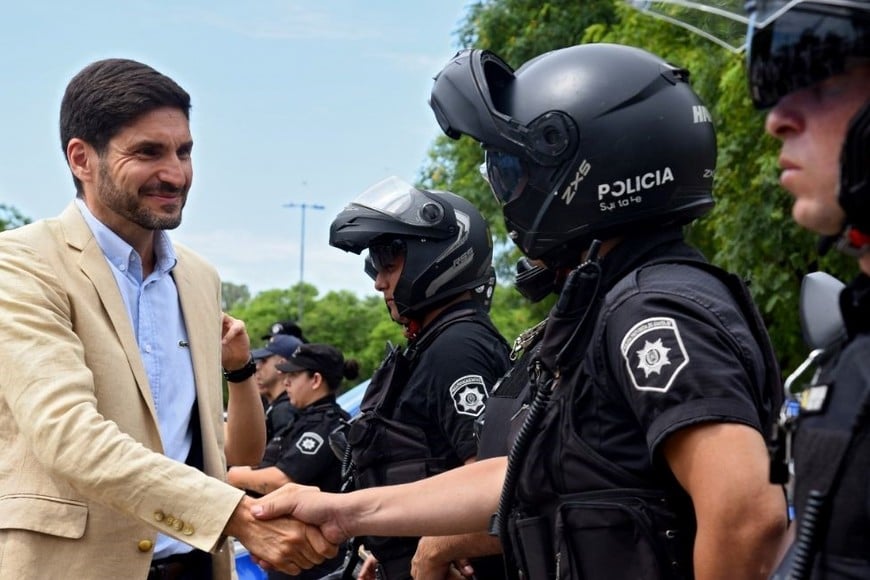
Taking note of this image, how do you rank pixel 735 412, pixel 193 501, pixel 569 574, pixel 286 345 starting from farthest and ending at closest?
pixel 286 345
pixel 193 501
pixel 569 574
pixel 735 412

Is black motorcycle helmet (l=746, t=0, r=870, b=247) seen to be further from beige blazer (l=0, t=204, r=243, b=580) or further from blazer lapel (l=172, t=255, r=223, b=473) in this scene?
blazer lapel (l=172, t=255, r=223, b=473)

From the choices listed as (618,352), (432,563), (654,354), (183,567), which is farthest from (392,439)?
(654,354)

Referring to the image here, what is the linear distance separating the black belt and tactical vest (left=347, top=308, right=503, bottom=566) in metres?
0.76

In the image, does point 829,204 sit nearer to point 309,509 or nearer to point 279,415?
point 309,509

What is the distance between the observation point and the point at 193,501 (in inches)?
149

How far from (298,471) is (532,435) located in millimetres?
5212

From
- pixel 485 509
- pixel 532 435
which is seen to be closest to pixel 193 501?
pixel 485 509

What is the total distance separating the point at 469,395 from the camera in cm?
441

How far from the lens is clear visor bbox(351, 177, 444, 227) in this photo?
5078 mm

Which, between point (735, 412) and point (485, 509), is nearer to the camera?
point (735, 412)

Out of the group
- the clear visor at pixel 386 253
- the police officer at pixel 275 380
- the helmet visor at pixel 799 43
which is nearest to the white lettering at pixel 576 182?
the helmet visor at pixel 799 43

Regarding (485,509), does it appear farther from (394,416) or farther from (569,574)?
(394,416)

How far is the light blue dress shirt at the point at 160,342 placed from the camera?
4043 millimetres

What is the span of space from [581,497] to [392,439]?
181 cm
